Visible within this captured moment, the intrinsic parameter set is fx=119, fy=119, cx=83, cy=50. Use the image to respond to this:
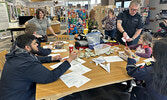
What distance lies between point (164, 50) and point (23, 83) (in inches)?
50.9

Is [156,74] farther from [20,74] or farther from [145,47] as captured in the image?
[20,74]

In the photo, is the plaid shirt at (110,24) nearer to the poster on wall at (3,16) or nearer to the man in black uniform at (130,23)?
the man in black uniform at (130,23)

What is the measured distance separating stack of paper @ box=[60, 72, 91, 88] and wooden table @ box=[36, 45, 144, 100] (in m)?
0.04

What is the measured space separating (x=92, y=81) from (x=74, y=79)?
0.64 ft

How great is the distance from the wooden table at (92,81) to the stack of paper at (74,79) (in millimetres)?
42

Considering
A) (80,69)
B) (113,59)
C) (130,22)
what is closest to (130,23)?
(130,22)

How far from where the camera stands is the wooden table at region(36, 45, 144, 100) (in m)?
1.07

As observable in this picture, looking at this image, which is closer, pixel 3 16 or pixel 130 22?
pixel 130 22

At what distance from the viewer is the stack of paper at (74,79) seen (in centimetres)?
120

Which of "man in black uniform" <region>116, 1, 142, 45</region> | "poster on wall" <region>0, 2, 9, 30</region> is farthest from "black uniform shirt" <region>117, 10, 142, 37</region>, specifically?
"poster on wall" <region>0, 2, 9, 30</region>

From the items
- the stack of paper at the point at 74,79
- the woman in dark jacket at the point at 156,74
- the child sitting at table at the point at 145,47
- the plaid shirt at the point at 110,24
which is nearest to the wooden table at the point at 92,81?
the stack of paper at the point at 74,79

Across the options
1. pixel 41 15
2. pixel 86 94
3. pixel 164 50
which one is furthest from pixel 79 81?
pixel 41 15

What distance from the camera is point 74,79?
4.20 feet

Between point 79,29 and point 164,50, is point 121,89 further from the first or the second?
point 79,29
